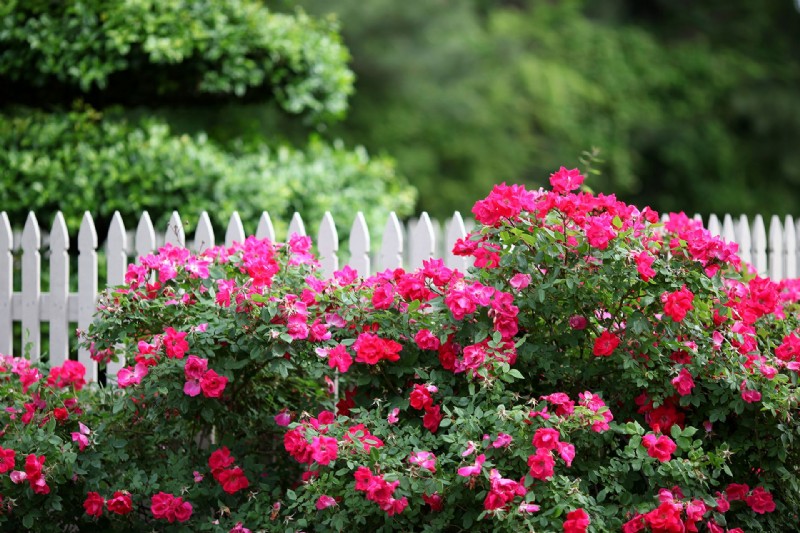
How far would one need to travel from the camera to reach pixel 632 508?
8.72ft

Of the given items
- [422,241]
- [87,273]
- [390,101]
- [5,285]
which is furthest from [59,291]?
[390,101]

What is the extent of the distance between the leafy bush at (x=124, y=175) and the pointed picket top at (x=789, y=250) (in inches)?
119

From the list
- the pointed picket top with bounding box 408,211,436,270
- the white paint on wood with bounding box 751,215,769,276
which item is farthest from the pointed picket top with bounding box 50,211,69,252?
the white paint on wood with bounding box 751,215,769,276

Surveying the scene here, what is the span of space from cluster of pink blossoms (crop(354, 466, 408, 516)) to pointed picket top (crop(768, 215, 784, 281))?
442cm

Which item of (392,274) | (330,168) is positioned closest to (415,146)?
(330,168)

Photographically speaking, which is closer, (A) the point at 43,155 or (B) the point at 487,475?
(B) the point at 487,475

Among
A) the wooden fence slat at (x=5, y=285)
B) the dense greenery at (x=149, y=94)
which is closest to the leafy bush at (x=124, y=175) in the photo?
the dense greenery at (x=149, y=94)

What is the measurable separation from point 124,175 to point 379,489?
10.0 feet

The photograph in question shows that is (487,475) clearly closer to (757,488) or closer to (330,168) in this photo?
(757,488)

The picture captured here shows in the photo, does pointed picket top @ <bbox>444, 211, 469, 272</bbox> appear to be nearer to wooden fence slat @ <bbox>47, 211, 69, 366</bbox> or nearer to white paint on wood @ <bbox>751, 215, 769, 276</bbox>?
wooden fence slat @ <bbox>47, 211, 69, 366</bbox>

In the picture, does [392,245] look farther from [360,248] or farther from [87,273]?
[87,273]

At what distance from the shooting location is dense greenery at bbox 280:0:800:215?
14.2 meters

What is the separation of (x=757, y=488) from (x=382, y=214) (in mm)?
3310

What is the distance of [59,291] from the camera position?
424cm
